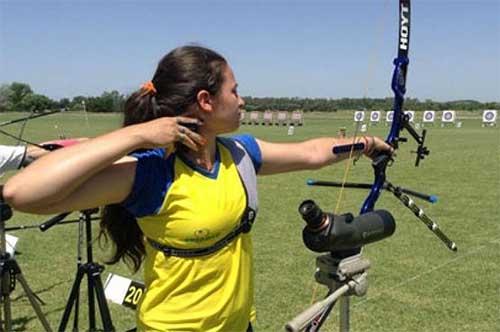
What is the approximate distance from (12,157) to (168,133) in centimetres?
206

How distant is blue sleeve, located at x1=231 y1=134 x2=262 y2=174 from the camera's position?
1870mm

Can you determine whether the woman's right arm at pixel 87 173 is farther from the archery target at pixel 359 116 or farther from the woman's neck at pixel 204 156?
the archery target at pixel 359 116

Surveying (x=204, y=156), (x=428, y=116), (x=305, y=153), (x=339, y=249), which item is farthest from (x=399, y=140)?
(x=428, y=116)

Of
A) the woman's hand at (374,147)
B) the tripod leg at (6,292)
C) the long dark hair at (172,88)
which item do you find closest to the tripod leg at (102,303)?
the tripod leg at (6,292)

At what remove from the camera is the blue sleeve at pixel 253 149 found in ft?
6.14

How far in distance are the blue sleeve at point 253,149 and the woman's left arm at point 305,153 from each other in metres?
0.02

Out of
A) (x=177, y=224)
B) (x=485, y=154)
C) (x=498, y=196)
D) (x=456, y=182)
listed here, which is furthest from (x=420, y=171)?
(x=177, y=224)

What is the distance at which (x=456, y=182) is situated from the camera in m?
11.0

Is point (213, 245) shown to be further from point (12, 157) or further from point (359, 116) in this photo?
point (12, 157)

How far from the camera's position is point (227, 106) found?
5.45 feet

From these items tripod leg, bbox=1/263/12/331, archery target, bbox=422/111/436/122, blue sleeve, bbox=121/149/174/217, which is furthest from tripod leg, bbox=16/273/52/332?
archery target, bbox=422/111/436/122

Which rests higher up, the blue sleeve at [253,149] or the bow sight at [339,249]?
the blue sleeve at [253,149]

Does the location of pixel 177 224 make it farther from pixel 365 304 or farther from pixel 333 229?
pixel 365 304

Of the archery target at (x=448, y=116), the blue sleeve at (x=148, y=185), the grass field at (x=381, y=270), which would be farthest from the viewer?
the archery target at (x=448, y=116)
